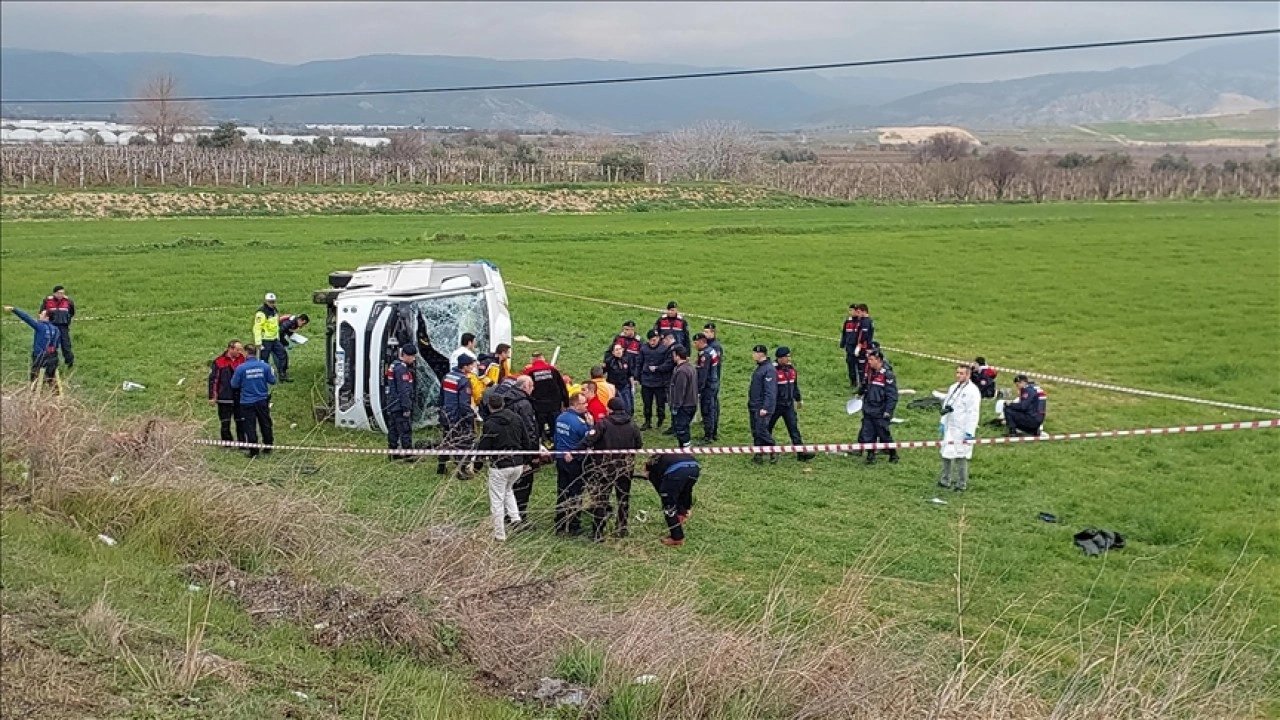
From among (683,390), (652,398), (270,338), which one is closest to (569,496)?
(683,390)

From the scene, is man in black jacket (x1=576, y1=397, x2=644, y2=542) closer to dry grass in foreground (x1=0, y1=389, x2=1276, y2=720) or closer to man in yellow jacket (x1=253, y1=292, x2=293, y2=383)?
dry grass in foreground (x1=0, y1=389, x2=1276, y2=720)

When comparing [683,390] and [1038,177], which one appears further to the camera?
[1038,177]

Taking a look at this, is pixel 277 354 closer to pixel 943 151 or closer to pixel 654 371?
pixel 654 371

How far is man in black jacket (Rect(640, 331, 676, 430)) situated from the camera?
16969mm

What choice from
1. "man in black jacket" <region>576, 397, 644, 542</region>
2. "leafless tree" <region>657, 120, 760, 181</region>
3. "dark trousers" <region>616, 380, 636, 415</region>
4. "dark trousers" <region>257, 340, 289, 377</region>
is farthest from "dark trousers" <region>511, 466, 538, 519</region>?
"leafless tree" <region>657, 120, 760, 181</region>

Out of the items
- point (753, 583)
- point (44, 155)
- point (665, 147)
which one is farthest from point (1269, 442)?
point (665, 147)

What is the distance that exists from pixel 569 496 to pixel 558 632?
172 inches

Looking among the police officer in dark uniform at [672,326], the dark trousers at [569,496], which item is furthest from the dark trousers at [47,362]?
the police officer in dark uniform at [672,326]

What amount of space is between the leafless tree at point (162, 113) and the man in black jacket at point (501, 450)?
68.3 m

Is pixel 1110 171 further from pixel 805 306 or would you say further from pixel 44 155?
pixel 44 155

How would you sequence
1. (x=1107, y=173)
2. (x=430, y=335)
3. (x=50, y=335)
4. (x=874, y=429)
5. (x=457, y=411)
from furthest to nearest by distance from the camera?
(x=1107, y=173)
(x=50, y=335)
(x=430, y=335)
(x=874, y=429)
(x=457, y=411)

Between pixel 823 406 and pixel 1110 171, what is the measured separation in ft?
253

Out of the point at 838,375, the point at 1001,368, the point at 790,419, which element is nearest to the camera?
the point at 790,419

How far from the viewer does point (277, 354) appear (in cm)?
1917
